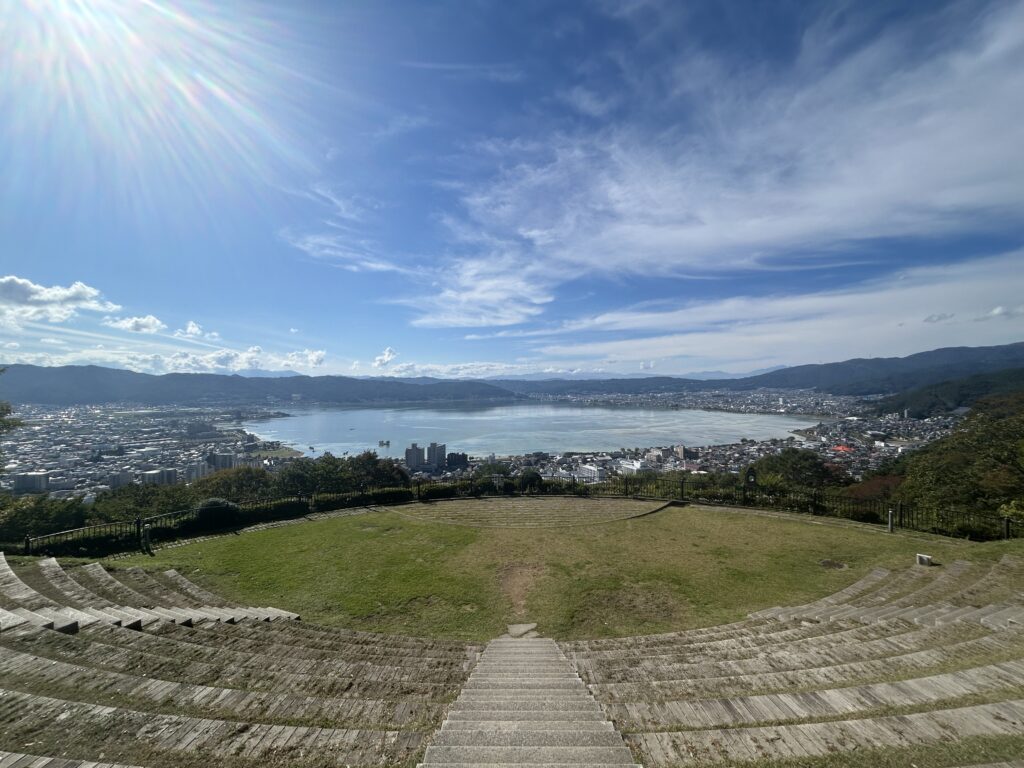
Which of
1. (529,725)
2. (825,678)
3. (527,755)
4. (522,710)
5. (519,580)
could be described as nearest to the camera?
(527,755)

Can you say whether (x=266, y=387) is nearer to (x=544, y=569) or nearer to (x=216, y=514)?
(x=216, y=514)

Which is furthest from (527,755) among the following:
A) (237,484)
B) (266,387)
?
(266,387)

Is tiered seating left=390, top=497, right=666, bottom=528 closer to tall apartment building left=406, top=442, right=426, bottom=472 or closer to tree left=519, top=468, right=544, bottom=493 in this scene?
tree left=519, top=468, right=544, bottom=493

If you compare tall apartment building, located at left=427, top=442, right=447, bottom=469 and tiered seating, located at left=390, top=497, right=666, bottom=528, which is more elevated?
tiered seating, located at left=390, top=497, right=666, bottom=528

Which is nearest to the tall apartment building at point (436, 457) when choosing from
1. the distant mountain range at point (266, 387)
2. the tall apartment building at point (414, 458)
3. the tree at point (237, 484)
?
the tall apartment building at point (414, 458)

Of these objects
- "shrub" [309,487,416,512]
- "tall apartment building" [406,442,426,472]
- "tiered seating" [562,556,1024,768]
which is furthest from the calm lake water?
"tiered seating" [562,556,1024,768]

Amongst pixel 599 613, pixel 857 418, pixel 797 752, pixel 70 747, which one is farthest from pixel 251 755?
pixel 857 418
